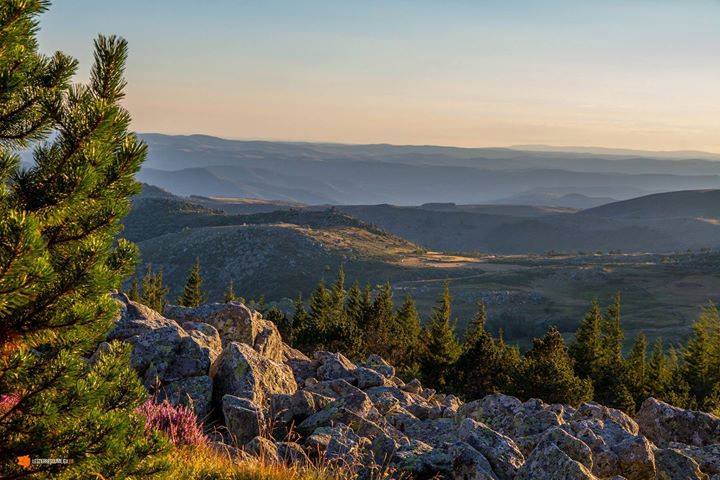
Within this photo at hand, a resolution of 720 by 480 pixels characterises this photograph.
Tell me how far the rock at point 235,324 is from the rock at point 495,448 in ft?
39.1

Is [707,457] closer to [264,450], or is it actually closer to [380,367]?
[264,450]

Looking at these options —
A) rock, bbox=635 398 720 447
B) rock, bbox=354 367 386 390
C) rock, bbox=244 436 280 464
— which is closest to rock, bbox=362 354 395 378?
rock, bbox=354 367 386 390

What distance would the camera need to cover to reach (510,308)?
9700cm

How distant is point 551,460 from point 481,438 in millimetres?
1838

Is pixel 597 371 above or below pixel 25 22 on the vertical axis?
below

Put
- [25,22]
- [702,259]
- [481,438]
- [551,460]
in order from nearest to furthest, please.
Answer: [25,22] → [551,460] → [481,438] → [702,259]

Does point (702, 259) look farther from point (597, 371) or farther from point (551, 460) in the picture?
point (551, 460)

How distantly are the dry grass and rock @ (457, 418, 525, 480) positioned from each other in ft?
11.0

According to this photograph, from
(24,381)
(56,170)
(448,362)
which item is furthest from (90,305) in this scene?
(448,362)

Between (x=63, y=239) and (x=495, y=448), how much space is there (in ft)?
26.3

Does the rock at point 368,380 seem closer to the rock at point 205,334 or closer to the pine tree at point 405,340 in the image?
the rock at point 205,334

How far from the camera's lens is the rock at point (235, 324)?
21.6 m

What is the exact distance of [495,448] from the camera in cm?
1018

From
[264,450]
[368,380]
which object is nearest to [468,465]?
[264,450]
